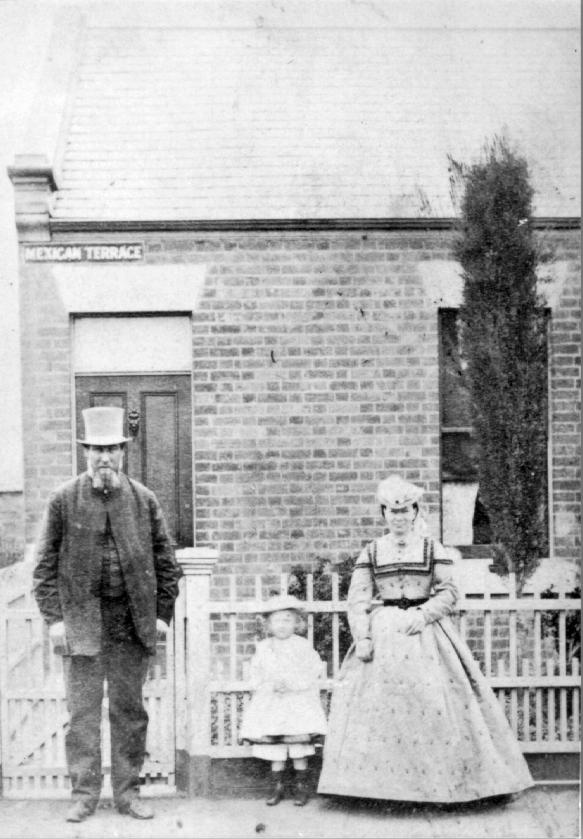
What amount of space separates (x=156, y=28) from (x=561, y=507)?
475 cm

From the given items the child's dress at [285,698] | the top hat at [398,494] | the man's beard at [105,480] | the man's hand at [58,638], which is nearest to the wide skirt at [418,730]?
the child's dress at [285,698]

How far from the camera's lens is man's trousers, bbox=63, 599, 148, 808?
430 cm

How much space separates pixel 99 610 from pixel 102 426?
96 centimetres

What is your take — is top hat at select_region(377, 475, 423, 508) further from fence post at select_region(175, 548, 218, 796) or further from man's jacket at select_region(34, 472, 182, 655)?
man's jacket at select_region(34, 472, 182, 655)

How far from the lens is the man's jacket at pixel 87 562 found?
14.1 feet

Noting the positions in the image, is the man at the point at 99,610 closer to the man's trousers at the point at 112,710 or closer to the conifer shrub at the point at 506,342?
the man's trousers at the point at 112,710

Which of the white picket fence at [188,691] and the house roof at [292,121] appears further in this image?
the house roof at [292,121]

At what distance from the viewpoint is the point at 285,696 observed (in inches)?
173

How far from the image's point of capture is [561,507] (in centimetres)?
634

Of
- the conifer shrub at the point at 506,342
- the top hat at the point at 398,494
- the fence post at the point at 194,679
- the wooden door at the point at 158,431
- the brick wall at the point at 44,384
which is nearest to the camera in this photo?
the top hat at the point at 398,494

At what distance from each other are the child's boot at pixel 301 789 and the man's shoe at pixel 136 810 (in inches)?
29.8

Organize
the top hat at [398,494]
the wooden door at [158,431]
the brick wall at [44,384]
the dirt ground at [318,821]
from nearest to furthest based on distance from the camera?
the dirt ground at [318,821]
the top hat at [398,494]
the brick wall at [44,384]
the wooden door at [158,431]

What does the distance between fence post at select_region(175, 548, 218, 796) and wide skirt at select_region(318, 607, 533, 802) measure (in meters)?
0.73

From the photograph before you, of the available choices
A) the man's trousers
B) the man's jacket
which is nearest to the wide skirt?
the man's trousers
